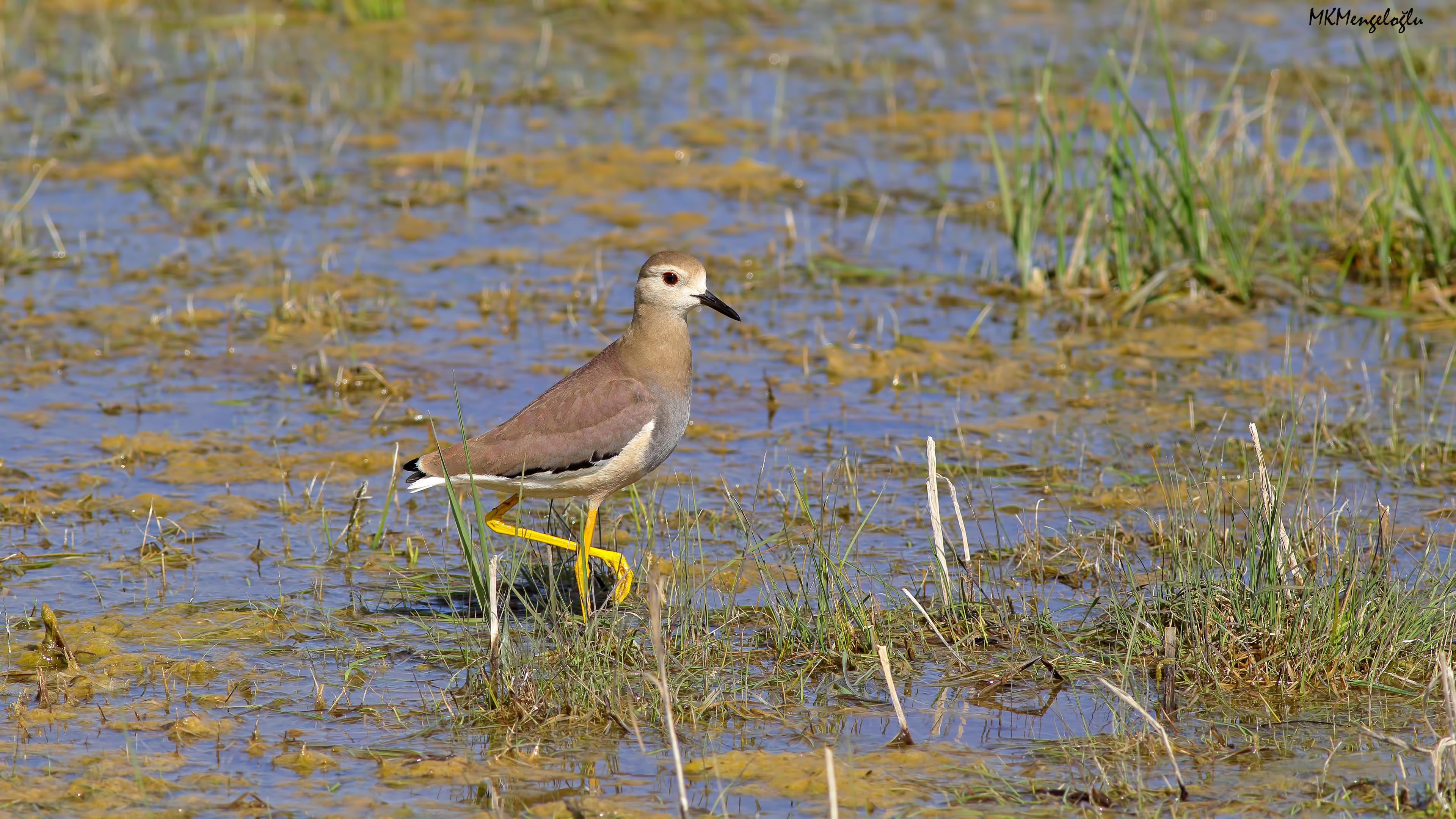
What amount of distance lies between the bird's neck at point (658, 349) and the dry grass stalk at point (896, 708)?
5.39ft

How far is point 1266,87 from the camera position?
14.4 m

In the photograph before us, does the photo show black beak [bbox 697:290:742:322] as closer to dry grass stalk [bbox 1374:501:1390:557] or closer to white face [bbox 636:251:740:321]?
white face [bbox 636:251:740:321]

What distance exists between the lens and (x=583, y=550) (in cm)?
643

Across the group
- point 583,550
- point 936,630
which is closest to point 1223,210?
point 936,630

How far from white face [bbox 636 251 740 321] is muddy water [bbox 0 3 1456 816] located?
31.5 inches

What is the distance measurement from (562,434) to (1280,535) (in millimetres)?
2475

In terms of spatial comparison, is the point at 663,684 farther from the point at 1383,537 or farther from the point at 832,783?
the point at 1383,537

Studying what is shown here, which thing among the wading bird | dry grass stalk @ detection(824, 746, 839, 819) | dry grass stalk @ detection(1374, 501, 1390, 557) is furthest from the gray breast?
dry grass stalk @ detection(1374, 501, 1390, 557)

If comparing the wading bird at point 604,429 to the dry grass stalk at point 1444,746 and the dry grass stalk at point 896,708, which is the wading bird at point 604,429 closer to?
the dry grass stalk at point 896,708

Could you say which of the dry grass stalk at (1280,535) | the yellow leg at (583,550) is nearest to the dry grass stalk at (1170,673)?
the dry grass stalk at (1280,535)

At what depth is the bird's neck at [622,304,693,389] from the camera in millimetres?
6699

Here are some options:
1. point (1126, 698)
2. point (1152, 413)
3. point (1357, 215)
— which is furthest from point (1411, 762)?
point (1357, 215)

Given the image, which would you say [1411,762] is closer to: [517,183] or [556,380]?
[556,380]

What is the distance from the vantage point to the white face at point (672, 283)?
684 cm
